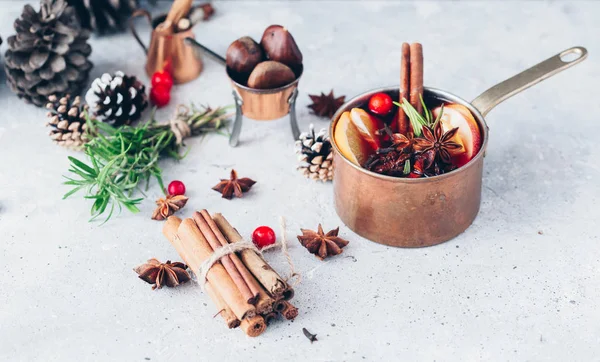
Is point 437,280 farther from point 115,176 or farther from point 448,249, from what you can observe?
point 115,176

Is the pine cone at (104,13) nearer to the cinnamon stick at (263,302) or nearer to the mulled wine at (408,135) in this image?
the mulled wine at (408,135)

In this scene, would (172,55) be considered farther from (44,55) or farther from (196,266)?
(196,266)

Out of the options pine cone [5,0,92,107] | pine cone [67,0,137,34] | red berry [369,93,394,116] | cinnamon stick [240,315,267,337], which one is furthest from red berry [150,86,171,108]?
cinnamon stick [240,315,267,337]

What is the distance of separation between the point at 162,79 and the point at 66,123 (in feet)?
1.03

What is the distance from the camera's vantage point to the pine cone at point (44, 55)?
1.98 metres

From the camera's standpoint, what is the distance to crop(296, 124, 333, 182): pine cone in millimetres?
1738

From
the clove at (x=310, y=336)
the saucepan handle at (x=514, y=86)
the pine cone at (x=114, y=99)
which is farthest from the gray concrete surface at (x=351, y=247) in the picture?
the saucepan handle at (x=514, y=86)

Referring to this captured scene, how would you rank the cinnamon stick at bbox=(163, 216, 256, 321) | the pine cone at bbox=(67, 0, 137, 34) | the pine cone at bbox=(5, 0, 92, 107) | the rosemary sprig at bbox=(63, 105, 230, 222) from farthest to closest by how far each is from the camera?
the pine cone at bbox=(67, 0, 137, 34) → the pine cone at bbox=(5, 0, 92, 107) → the rosemary sprig at bbox=(63, 105, 230, 222) → the cinnamon stick at bbox=(163, 216, 256, 321)

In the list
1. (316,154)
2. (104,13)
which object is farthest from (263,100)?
(104,13)

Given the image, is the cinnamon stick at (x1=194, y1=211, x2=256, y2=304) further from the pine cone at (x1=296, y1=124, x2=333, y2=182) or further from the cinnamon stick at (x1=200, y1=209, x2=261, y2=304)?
the pine cone at (x1=296, y1=124, x2=333, y2=182)

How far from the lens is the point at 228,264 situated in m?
1.45

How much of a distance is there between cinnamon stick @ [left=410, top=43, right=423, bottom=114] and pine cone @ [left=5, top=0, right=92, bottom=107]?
37.9 inches

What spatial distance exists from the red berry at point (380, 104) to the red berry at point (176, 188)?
1.63ft

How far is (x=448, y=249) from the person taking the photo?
1.60 metres
